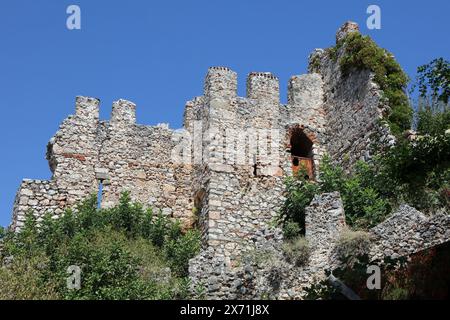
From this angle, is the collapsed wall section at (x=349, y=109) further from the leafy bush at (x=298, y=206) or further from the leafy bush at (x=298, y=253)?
the leafy bush at (x=298, y=253)

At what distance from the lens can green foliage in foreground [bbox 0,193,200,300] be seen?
13.5m


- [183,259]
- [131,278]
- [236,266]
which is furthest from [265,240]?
[131,278]

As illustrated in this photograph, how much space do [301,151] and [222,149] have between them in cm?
338

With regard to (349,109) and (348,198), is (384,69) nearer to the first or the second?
(349,109)

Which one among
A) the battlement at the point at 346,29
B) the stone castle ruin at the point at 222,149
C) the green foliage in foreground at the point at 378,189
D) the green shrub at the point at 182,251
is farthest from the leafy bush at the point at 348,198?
the battlement at the point at 346,29

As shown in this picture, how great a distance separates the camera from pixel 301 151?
21.0 metres

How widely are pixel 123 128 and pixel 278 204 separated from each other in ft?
17.9

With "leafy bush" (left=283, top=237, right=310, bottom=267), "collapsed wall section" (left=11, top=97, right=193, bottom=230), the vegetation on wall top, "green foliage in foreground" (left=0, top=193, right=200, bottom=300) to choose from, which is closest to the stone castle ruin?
"collapsed wall section" (left=11, top=97, right=193, bottom=230)

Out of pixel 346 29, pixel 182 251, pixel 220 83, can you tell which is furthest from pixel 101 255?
pixel 346 29

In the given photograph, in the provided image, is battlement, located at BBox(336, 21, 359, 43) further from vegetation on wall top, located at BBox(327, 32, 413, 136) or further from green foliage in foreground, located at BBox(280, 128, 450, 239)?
green foliage in foreground, located at BBox(280, 128, 450, 239)

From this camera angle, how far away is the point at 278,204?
1858 centimetres

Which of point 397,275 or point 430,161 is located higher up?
point 430,161
